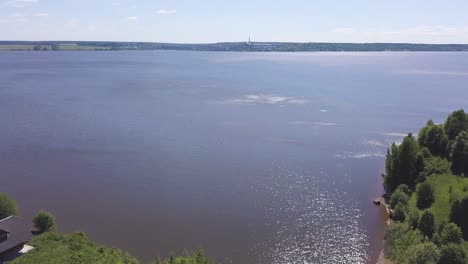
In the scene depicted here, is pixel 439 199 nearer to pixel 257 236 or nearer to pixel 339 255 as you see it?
pixel 339 255

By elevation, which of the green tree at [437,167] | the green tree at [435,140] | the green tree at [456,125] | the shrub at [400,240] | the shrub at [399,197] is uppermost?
the green tree at [456,125]

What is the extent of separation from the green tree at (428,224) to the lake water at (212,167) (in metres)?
4.65

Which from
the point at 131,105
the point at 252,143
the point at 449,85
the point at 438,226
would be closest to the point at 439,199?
the point at 438,226

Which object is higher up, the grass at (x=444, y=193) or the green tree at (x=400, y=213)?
the grass at (x=444, y=193)

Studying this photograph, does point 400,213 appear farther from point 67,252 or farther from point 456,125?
point 67,252

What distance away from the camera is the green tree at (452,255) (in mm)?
28391

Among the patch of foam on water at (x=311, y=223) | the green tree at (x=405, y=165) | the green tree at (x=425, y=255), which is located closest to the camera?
the green tree at (x=425, y=255)

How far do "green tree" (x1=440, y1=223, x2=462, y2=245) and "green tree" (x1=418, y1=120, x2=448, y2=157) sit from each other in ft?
60.1

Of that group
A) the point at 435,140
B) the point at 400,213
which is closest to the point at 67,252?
the point at 400,213

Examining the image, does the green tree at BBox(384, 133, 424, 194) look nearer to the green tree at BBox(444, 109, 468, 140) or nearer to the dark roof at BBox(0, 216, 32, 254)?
the green tree at BBox(444, 109, 468, 140)

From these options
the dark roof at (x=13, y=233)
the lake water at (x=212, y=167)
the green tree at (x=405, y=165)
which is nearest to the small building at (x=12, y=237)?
the dark roof at (x=13, y=233)

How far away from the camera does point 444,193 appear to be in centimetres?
3862

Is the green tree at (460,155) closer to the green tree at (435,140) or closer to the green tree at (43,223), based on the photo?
the green tree at (435,140)

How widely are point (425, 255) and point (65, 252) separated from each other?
24.4m
